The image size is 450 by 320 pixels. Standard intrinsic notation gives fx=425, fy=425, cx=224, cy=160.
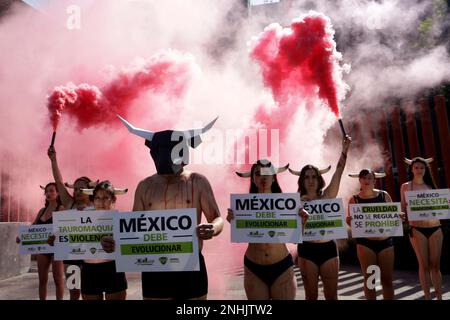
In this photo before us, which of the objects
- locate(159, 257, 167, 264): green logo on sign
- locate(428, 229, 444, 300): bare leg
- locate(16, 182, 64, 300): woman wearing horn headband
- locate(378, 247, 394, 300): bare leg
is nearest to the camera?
locate(159, 257, 167, 264): green logo on sign

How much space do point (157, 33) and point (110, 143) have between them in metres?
3.46

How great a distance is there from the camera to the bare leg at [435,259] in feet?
18.4

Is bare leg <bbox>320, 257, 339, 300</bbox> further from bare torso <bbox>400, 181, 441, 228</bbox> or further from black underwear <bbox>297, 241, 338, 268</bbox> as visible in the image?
bare torso <bbox>400, 181, 441, 228</bbox>

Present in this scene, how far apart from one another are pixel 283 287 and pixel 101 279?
1.88 metres

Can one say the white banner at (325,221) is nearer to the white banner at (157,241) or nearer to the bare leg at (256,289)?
the bare leg at (256,289)

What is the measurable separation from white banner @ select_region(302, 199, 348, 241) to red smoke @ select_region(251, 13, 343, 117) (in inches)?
87.5

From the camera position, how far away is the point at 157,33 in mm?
12305

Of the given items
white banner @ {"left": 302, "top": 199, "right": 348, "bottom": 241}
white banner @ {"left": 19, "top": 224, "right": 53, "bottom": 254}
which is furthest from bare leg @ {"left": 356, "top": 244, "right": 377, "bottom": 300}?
white banner @ {"left": 19, "top": 224, "right": 53, "bottom": 254}

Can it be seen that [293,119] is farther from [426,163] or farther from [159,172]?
[159,172]

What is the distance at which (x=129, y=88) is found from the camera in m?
10.5

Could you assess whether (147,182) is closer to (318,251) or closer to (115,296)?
(115,296)

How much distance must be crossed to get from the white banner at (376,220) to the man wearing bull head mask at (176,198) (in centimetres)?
244


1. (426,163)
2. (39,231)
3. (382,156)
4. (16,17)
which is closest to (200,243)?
(39,231)

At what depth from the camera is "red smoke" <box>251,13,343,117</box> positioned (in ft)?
23.3
